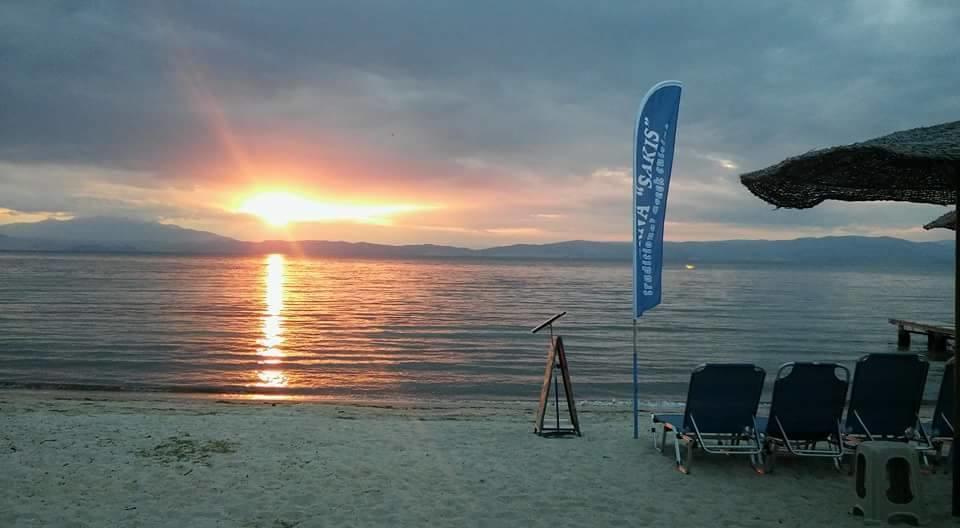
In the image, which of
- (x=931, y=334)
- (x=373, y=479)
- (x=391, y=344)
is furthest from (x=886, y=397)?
(x=931, y=334)

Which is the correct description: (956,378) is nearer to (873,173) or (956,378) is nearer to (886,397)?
(873,173)

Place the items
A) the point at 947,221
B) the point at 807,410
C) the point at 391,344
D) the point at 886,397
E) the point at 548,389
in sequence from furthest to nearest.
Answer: the point at 391,344, the point at 947,221, the point at 548,389, the point at 886,397, the point at 807,410

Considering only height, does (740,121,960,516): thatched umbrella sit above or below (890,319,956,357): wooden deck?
above

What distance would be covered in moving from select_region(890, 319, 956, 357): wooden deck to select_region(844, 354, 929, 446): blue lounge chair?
2111 centimetres

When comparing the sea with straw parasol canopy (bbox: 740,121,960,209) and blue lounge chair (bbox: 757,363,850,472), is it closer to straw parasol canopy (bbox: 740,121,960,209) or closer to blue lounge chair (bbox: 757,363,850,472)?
blue lounge chair (bbox: 757,363,850,472)

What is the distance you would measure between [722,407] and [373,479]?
3.51 metres

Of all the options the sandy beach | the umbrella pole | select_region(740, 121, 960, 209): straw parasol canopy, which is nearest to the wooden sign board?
the sandy beach

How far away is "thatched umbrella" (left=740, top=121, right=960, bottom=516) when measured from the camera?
4992 millimetres

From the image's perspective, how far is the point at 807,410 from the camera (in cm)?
720

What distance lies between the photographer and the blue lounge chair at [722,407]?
7.22 meters

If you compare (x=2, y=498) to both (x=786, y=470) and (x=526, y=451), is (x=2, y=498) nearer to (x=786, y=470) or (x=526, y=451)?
(x=526, y=451)

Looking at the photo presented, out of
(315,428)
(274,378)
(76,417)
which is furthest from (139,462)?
(274,378)

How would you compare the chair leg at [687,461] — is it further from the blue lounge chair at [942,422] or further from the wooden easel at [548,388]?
the blue lounge chair at [942,422]

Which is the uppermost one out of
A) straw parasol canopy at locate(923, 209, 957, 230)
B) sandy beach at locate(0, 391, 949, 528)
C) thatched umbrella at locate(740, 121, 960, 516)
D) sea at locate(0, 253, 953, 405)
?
thatched umbrella at locate(740, 121, 960, 516)
